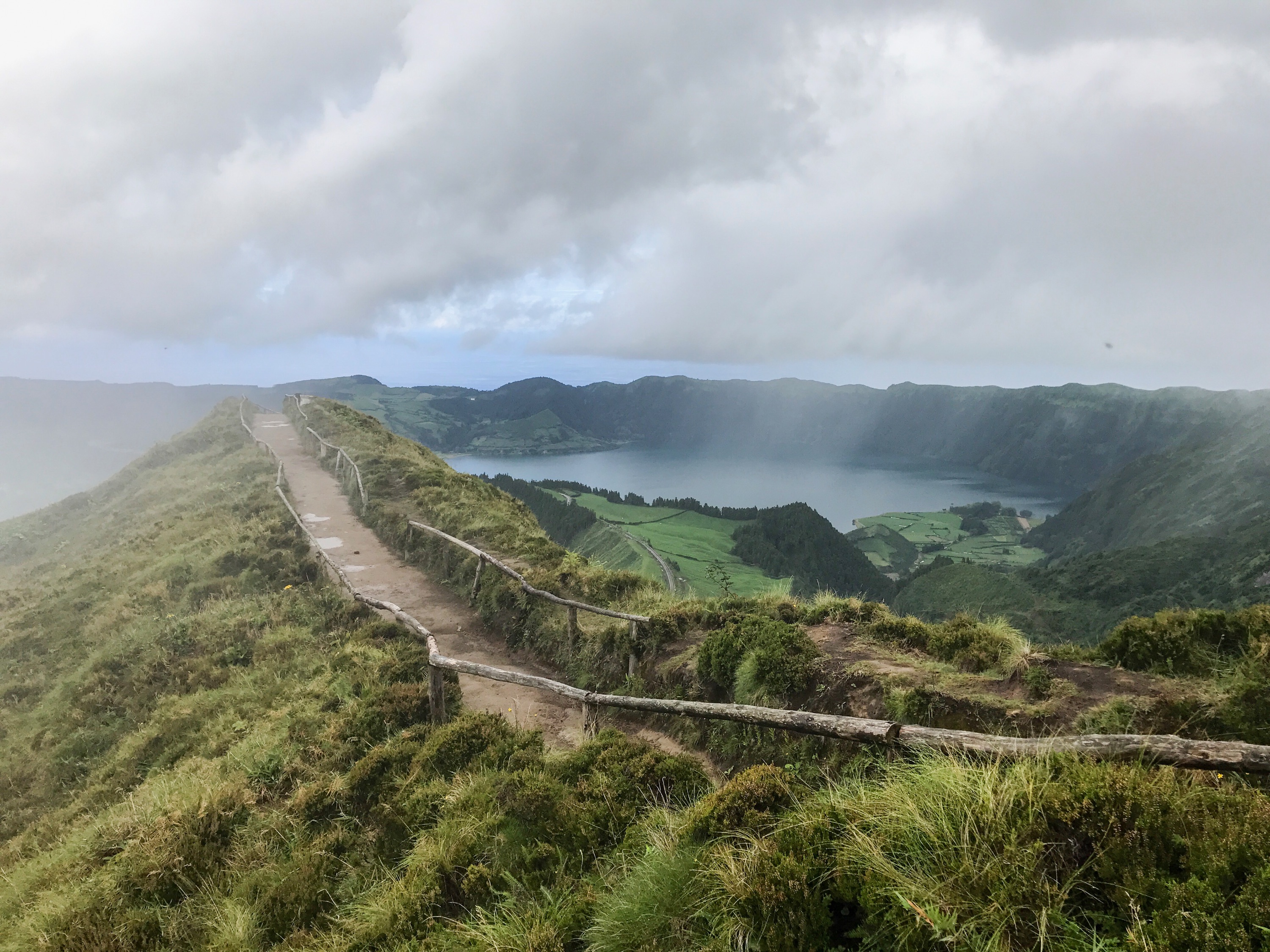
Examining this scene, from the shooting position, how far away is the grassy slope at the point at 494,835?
2.97m

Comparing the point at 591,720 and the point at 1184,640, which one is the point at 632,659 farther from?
the point at 1184,640

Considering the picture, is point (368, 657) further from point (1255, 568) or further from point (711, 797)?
point (1255, 568)

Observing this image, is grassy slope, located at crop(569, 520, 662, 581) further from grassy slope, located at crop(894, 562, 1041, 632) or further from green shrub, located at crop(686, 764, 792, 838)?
grassy slope, located at crop(894, 562, 1041, 632)

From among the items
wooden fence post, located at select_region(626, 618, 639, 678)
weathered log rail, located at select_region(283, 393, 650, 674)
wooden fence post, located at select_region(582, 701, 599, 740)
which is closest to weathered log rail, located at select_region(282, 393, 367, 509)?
weathered log rail, located at select_region(283, 393, 650, 674)

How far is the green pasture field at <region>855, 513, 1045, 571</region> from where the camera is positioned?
12281 cm

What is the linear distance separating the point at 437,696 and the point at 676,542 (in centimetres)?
6432

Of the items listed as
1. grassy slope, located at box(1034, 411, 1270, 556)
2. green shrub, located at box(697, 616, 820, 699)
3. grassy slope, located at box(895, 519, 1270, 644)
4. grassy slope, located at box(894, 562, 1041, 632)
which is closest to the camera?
green shrub, located at box(697, 616, 820, 699)

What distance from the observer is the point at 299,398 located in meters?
54.7

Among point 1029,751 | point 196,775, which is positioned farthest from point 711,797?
point 196,775

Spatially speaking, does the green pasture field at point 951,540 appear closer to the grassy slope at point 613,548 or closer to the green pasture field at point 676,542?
the green pasture field at point 676,542

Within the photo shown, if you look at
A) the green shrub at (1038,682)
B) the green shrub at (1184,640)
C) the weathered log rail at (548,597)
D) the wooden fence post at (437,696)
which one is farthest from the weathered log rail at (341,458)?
the green shrub at (1184,640)

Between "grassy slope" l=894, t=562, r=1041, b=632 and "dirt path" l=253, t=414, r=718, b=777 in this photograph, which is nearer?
"dirt path" l=253, t=414, r=718, b=777

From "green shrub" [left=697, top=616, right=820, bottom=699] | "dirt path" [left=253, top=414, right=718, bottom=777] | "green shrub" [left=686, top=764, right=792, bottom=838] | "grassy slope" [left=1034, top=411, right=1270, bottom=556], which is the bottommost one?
"grassy slope" [left=1034, top=411, right=1270, bottom=556]

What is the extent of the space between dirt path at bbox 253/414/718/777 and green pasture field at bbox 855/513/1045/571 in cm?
10242
